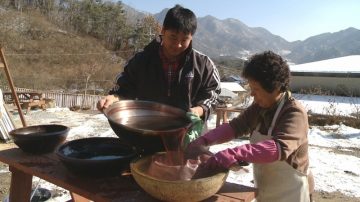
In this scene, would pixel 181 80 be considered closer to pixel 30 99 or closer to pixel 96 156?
pixel 96 156

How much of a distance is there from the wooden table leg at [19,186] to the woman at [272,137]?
4.38 ft

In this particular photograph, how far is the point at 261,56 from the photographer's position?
6.57 ft

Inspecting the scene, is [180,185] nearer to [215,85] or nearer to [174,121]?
[174,121]

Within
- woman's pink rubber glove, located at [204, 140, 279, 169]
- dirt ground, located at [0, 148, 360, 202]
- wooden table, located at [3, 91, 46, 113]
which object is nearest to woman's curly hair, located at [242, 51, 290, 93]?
woman's pink rubber glove, located at [204, 140, 279, 169]

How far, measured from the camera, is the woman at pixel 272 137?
1767 mm

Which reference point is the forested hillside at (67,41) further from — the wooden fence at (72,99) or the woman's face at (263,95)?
the woman's face at (263,95)

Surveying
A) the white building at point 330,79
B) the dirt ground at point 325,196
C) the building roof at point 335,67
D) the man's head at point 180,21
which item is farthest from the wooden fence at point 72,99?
the man's head at point 180,21

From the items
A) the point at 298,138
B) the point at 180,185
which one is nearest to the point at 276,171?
the point at 298,138

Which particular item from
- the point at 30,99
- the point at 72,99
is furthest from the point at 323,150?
the point at 72,99

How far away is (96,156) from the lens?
220 centimetres

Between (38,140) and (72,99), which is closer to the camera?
(38,140)

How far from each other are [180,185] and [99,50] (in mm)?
55351

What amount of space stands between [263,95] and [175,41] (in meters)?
0.71

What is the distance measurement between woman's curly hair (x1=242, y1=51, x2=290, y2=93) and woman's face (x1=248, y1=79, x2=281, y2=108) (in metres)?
0.02
